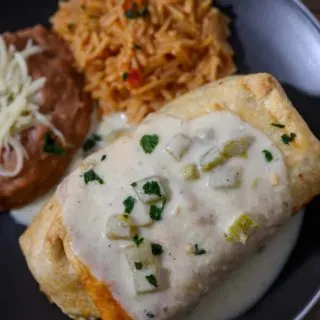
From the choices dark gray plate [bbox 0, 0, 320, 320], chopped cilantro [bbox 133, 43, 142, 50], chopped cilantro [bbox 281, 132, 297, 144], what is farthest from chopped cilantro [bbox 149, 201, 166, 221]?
chopped cilantro [bbox 133, 43, 142, 50]

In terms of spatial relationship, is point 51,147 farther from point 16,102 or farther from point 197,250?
point 197,250

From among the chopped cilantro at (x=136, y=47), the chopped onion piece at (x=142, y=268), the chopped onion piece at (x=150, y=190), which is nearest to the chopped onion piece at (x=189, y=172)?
the chopped onion piece at (x=150, y=190)

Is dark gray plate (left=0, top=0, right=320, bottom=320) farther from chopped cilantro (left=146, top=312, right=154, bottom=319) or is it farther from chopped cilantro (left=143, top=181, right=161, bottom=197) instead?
chopped cilantro (left=143, top=181, right=161, bottom=197)

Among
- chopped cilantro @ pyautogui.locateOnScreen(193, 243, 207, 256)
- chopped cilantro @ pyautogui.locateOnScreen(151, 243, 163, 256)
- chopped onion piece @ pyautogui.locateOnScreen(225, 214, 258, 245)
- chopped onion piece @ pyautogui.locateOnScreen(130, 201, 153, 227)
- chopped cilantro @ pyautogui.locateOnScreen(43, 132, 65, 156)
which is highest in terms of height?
chopped onion piece @ pyautogui.locateOnScreen(225, 214, 258, 245)

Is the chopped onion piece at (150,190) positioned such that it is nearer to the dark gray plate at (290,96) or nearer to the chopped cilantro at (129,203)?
the chopped cilantro at (129,203)

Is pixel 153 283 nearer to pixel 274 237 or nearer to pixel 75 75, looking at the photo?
pixel 274 237

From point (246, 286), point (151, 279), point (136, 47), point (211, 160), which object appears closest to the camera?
point (151, 279)

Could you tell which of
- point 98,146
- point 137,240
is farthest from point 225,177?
point 98,146
